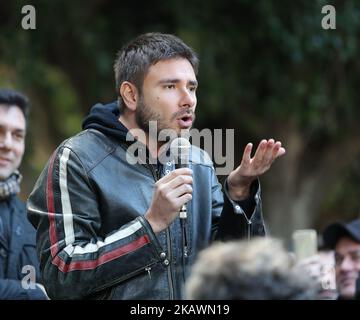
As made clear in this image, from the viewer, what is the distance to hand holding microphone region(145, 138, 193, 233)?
12.2 ft

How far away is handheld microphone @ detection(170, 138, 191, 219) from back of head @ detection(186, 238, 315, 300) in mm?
1333

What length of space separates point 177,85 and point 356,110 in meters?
8.02

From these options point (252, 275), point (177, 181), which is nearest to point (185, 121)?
point (177, 181)

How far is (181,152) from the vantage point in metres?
4.04

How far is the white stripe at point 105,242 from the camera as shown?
12.6 feet

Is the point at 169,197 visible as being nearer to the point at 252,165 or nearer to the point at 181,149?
the point at 181,149

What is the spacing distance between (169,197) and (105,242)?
377mm

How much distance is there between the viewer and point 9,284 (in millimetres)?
5016

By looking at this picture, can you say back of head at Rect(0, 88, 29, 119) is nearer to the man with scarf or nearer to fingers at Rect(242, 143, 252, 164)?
the man with scarf

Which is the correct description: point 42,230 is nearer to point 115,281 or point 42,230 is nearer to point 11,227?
point 115,281

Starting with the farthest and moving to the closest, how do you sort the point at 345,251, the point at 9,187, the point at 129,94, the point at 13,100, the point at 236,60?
the point at 236,60 < the point at 345,251 < the point at 13,100 < the point at 9,187 < the point at 129,94
